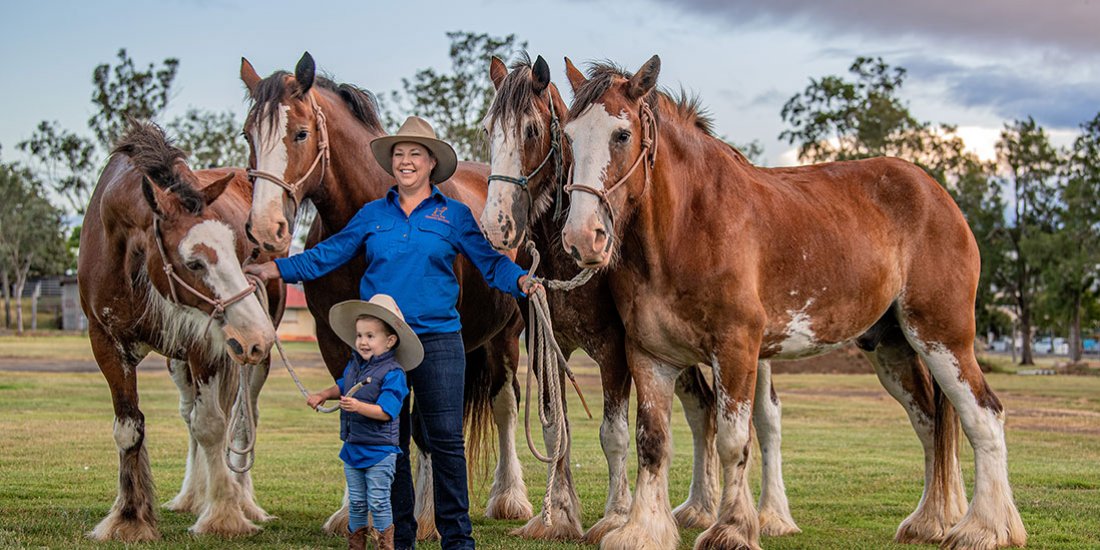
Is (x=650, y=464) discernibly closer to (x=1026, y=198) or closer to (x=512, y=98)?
(x=512, y=98)

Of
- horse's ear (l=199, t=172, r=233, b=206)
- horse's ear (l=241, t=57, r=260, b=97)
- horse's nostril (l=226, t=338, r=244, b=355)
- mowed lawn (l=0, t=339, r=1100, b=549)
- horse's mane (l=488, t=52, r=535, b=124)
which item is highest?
horse's ear (l=241, t=57, r=260, b=97)

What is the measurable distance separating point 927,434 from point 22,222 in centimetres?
7071

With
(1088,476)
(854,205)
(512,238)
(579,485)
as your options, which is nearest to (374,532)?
(512,238)

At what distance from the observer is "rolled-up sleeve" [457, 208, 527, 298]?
18.1 feet

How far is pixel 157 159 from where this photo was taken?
5977 mm

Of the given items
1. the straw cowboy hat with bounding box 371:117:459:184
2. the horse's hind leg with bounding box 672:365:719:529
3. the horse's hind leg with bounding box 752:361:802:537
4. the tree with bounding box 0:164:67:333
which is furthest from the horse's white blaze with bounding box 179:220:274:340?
the tree with bounding box 0:164:67:333

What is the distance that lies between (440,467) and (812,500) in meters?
4.18

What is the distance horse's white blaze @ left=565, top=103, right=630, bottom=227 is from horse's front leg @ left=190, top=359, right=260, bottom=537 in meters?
2.71

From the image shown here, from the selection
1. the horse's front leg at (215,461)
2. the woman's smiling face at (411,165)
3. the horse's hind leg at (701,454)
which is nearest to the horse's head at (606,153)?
the woman's smiling face at (411,165)

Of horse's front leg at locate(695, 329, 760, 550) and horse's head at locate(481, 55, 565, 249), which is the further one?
horse's front leg at locate(695, 329, 760, 550)

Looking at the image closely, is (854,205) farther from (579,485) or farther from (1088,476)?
(1088,476)

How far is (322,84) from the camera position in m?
6.50

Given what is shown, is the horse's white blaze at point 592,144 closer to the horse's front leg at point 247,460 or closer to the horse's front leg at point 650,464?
the horse's front leg at point 650,464

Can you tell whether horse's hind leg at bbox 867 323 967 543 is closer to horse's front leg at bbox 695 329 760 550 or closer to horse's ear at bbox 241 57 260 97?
horse's front leg at bbox 695 329 760 550
